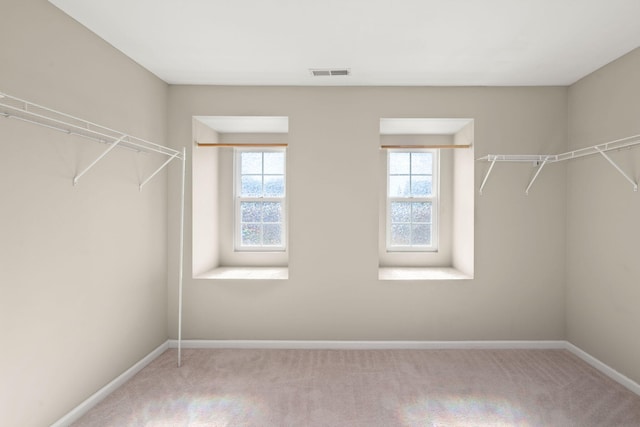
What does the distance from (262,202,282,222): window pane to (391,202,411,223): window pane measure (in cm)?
136

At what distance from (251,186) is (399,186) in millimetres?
1773

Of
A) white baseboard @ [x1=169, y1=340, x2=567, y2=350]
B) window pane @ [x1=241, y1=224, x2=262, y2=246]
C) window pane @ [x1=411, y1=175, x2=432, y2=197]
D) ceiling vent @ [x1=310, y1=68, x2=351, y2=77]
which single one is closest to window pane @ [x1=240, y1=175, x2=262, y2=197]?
window pane @ [x1=241, y1=224, x2=262, y2=246]

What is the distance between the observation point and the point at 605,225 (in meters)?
2.81

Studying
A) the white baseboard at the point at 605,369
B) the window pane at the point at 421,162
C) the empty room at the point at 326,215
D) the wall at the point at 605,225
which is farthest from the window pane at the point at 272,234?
the white baseboard at the point at 605,369

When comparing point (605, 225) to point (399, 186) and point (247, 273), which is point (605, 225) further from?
point (247, 273)

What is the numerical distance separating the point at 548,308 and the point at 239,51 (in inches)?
143

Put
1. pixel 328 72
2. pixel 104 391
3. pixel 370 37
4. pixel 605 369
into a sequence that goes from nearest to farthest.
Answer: pixel 370 37 → pixel 104 391 → pixel 605 369 → pixel 328 72

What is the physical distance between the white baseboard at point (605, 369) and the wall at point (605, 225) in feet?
0.13

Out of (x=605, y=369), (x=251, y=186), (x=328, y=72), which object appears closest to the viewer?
(x=605, y=369)

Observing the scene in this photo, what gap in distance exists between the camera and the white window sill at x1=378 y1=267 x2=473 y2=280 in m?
3.36

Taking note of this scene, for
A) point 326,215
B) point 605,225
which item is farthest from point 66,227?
point 605,225

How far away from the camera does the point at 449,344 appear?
10.8 ft

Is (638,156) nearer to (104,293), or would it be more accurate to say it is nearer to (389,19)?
(389,19)

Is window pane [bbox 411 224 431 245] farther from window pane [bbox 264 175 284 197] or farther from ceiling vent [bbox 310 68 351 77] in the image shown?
ceiling vent [bbox 310 68 351 77]
